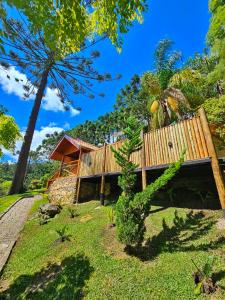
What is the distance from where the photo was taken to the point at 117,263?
5969 millimetres

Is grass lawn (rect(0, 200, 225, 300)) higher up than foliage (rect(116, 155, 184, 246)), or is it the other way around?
foliage (rect(116, 155, 184, 246))

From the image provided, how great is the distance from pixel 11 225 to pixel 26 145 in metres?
10.7

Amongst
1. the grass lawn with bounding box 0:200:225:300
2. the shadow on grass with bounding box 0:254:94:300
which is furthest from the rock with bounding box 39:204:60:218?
the shadow on grass with bounding box 0:254:94:300

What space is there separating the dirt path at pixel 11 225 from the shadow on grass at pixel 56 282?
170 cm

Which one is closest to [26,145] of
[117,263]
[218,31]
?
[117,263]

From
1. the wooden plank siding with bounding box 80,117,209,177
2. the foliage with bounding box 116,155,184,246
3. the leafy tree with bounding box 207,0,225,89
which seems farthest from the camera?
the wooden plank siding with bounding box 80,117,209,177

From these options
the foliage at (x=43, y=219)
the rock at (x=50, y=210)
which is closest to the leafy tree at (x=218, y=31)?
the rock at (x=50, y=210)

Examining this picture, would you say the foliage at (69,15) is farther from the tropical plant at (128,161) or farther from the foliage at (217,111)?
the foliage at (217,111)

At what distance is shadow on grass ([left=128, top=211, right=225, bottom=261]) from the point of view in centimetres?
601

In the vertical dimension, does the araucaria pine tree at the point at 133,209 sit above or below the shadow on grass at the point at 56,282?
above

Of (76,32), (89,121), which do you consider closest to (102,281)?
(76,32)

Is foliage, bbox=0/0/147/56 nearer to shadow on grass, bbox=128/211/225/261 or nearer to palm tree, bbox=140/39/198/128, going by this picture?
shadow on grass, bbox=128/211/225/261

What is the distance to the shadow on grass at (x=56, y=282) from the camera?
17.5ft

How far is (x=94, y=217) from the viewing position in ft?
33.1
